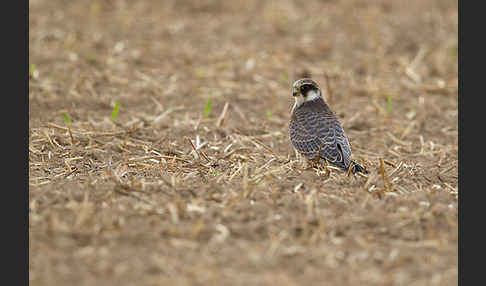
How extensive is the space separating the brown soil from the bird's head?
65 centimetres

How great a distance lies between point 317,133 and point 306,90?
0.73m

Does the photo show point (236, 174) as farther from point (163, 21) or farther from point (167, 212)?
point (163, 21)

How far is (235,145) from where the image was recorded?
7680 millimetres

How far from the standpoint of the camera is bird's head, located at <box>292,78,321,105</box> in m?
7.53

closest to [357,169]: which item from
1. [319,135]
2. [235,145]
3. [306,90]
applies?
[319,135]

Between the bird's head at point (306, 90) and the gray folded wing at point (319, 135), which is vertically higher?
the bird's head at point (306, 90)

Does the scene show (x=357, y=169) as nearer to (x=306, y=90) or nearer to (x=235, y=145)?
(x=306, y=90)

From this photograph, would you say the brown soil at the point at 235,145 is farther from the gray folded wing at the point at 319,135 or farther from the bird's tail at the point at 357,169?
the gray folded wing at the point at 319,135

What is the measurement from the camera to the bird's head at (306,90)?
24.7 feet

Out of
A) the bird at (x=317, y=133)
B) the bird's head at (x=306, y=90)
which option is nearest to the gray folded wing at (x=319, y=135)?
the bird at (x=317, y=133)

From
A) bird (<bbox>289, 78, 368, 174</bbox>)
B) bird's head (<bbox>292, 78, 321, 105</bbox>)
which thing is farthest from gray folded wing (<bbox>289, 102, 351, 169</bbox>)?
bird's head (<bbox>292, 78, 321, 105</bbox>)

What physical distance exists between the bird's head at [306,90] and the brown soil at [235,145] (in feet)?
2.13

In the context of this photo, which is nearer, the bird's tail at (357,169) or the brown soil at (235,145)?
the brown soil at (235,145)

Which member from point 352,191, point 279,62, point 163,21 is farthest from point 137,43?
point 352,191
